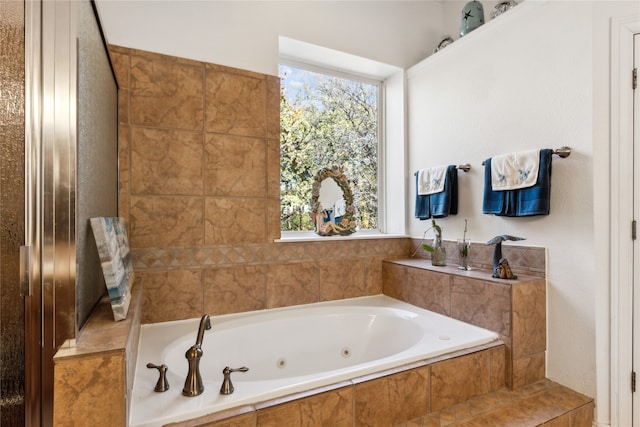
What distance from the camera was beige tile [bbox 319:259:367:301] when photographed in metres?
2.40

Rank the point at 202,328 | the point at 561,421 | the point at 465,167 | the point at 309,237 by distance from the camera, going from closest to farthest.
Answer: the point at 202,328 → the point at 561,421 → the point at 465,167 → the point at 309,237

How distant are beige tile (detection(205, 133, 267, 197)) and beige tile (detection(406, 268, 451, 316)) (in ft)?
3.89

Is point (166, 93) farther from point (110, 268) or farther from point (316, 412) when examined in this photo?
point (316, 412)

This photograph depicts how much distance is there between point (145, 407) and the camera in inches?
42.9

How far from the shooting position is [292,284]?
2.29 metres

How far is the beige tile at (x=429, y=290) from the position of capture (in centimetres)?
207

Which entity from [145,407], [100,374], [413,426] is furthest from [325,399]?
[100,374]

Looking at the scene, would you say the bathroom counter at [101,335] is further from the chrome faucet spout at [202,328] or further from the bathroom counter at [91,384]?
the chrome faucet spout at [202,328]

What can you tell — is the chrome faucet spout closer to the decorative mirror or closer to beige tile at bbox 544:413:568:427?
the decorative mirror

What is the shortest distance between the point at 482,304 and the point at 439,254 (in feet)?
1.78

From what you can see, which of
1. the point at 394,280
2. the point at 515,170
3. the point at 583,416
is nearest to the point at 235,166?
the point at 394,280

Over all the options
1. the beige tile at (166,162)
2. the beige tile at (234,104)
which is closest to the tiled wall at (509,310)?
the beige tile at (234,104)

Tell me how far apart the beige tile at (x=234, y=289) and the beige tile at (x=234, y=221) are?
0.18 meters

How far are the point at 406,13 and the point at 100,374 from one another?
3.08m
